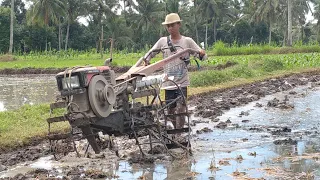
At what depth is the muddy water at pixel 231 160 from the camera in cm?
522

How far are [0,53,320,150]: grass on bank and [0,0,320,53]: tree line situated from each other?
63.6 ft

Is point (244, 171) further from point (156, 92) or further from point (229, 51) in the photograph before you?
point (229, 51)

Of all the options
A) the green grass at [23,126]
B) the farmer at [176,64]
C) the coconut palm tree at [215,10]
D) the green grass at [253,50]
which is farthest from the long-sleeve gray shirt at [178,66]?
the coconut palm tree at [215,10]

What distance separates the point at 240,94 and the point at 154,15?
43555mm

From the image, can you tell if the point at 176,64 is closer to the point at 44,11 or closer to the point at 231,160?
the point at 231,160

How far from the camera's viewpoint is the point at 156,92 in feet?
19.5

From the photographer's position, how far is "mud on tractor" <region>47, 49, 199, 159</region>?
5.10 meters

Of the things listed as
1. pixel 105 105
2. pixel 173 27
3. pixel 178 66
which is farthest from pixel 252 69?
pixel 105 105

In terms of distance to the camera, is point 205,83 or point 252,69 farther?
point 252,69

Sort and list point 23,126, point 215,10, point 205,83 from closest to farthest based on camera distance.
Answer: point 23,126 → point 205,83 → point 215,10

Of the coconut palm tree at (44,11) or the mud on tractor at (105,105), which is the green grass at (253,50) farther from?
the mud on tractor at (105,105)

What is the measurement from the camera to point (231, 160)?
585cm

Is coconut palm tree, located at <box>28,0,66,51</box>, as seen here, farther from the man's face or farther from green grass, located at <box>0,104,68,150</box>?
the man's face

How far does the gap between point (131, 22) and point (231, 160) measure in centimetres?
5377
